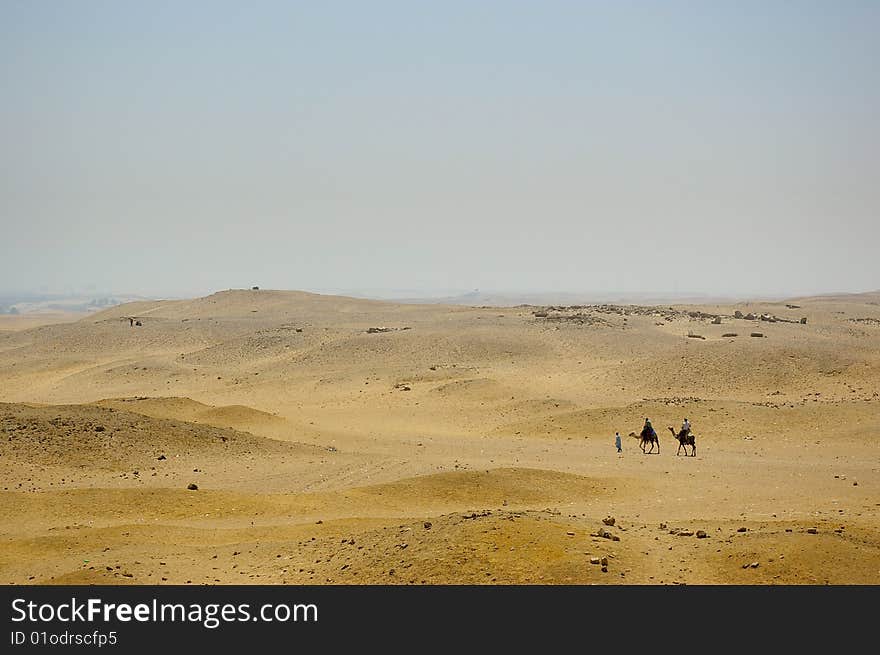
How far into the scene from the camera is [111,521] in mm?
14242

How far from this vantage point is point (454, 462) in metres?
20.5

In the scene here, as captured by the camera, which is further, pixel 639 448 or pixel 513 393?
pixel 513 393

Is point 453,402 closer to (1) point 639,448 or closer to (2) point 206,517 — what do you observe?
(1) point 639,448

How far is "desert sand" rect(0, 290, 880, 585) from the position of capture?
10688mm

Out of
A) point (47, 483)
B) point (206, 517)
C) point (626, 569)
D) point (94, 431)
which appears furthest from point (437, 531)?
point (94, 431)

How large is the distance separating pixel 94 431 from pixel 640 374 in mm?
22822

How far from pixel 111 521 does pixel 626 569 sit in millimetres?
8737

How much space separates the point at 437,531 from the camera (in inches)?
444

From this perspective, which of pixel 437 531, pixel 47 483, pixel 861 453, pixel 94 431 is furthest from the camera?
pixel 861 453

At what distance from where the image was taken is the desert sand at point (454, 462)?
10688 mm
